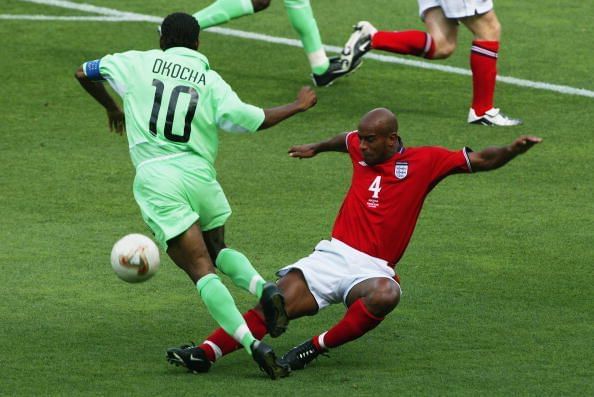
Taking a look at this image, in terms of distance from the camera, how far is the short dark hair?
7.72 meters

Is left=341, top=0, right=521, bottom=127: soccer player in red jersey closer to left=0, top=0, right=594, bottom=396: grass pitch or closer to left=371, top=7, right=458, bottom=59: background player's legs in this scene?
left=371, top=7, right=458, bottom=59: background player's legs

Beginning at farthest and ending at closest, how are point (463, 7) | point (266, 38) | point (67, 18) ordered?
1. point (67, 18)
2. point (266, 38)
3. point (463, 7)

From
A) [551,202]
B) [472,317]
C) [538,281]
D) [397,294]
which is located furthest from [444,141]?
[397,294]

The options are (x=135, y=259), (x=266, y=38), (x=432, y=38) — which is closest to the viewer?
(x=135, y=259)

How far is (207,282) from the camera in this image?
24.3 ft

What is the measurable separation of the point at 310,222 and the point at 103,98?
269 cm

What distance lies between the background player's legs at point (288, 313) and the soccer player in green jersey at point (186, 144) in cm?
11

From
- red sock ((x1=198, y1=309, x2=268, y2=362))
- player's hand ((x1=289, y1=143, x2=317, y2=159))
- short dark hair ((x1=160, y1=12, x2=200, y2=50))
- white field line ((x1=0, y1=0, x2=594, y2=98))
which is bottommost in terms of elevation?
white field line ((x1=0, y1=0, x2=594, y2=98))

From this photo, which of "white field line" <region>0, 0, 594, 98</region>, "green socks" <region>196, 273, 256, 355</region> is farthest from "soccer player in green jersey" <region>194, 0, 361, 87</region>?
"green socks" <region>196, 273, 256, 355</region>

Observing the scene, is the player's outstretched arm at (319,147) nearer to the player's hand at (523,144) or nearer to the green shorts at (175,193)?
the green shorts at (175,193)

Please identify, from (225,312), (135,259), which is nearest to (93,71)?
(135,259)

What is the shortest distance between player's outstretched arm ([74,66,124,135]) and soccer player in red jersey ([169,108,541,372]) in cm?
131

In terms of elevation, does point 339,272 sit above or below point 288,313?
above

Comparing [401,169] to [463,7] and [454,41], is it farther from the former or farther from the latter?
[454,41]
